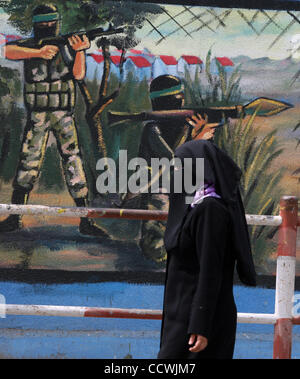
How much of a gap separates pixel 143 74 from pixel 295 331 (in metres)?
2.51

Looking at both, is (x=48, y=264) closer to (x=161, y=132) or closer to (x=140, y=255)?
(x=140, y=255)

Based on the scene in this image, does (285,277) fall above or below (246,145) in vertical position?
below

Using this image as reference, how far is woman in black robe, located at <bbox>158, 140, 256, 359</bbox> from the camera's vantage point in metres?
2.42

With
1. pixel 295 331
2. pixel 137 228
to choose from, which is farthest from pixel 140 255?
pixel 295 331

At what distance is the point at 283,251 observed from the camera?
3.33 m

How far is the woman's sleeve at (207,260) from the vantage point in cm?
241

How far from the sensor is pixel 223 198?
8.14 ft

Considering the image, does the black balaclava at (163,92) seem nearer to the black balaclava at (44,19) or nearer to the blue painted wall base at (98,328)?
the black balaclava at (44,19)

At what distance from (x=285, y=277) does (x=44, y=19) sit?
9.91 ft

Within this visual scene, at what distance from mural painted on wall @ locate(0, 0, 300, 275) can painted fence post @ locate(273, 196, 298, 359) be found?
1.79 meters

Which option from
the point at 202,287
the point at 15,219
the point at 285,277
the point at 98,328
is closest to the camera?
the point at 202,287

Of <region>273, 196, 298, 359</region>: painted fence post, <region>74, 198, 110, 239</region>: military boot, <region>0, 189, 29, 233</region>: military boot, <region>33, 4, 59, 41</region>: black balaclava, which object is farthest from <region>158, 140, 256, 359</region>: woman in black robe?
<region>33, 4, 59, 41</region>: black balaclava

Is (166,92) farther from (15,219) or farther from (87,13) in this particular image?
(15,219)

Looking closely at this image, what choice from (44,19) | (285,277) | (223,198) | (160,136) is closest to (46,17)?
(44,19)
